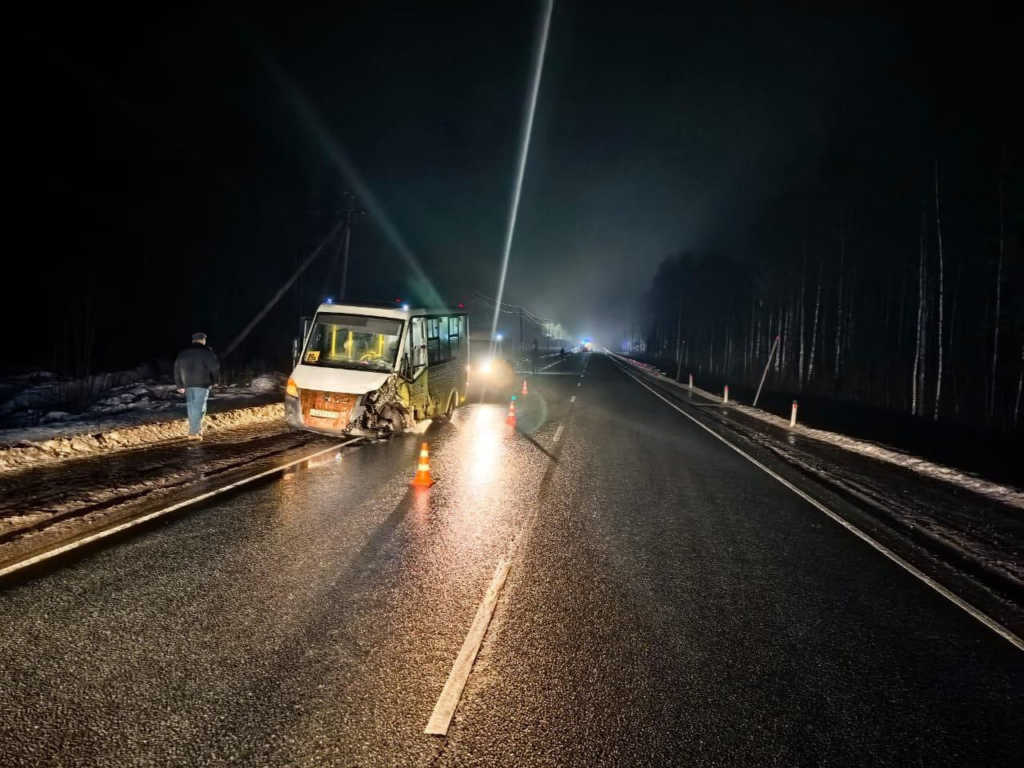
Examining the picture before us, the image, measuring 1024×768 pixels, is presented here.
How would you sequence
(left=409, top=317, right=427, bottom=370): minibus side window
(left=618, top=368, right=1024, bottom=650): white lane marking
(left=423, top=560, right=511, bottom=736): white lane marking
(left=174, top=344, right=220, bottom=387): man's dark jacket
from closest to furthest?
(left=423, top=560, right=511, bottom=736): white lane marking < (left=618, top=368, right=1024, bottom=650): white lane marking < (left=174, top=344, right=220, bottom=387): man's dark jacket < (left=409, top=317, right=427, bottom=370): minibus side window

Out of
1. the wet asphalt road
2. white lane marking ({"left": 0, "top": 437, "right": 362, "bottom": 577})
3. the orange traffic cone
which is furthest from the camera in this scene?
the orange traffic cone

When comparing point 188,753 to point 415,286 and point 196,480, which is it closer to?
point 196,480

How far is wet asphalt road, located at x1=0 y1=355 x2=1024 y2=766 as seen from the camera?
2.98 m

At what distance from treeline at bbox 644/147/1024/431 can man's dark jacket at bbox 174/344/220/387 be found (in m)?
16.5

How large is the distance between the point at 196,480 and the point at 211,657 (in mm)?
5277

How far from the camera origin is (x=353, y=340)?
12.4 metres

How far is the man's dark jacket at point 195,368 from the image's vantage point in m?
10.5

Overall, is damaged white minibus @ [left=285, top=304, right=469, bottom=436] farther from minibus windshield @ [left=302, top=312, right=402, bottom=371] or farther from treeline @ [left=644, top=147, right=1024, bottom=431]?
treeline @ [left=644, top=147, right=1024, bottom=431]

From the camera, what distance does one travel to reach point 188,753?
2.83 metres

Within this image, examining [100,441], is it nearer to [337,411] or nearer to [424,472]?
[337,411]

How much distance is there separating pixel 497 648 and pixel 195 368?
29.7ft

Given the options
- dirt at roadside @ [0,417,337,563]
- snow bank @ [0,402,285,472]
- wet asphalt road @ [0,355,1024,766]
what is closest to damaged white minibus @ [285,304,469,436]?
dirt at roadside @ [0,417,337,563]

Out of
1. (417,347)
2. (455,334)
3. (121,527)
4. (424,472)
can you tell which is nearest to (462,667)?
(121,527)

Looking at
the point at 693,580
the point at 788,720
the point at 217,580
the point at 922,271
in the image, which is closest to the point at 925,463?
the point at 693,580
